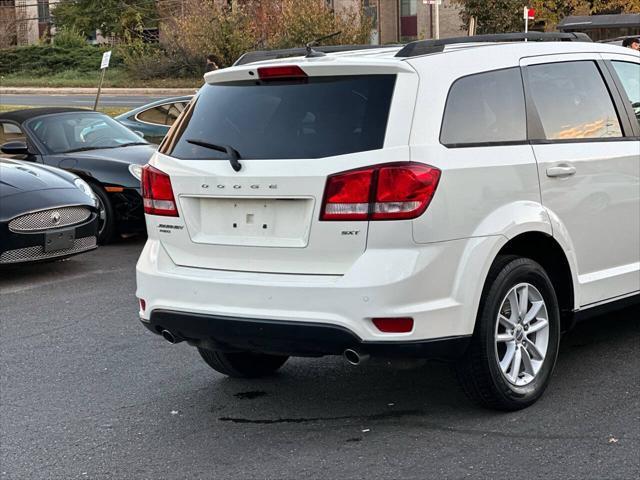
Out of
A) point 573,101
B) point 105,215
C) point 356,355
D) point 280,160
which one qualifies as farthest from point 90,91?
point 356,355

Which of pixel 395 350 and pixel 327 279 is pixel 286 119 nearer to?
pixel 327 279

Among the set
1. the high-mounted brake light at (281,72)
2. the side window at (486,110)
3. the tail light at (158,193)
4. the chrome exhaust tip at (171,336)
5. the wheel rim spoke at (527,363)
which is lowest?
the wheel rim spoke at (527,363)

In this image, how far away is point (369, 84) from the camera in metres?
4.61

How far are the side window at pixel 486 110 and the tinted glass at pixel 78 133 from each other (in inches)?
294

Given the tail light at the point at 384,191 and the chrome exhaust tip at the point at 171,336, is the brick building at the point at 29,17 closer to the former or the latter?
the chrome exhaust tip at the point at 171,336

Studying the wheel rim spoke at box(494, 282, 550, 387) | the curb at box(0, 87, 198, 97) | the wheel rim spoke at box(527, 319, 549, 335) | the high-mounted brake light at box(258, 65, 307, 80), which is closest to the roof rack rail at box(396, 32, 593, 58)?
the high-mounted brake light at box(258, 65, 307, 80)

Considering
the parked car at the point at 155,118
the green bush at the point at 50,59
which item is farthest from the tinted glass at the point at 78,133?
the green bush at the point at 50,59

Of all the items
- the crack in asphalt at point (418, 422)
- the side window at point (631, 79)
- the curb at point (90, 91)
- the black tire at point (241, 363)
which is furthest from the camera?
the curb at point (90, 91)

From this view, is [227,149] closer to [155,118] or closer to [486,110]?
[486,110]

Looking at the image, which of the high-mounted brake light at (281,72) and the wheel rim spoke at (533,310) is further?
the wheel rim spoke at (533,310)

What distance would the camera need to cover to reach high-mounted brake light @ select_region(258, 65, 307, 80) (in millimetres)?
4750

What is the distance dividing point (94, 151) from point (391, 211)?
25.3 ft

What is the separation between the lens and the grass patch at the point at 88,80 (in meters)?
42.9

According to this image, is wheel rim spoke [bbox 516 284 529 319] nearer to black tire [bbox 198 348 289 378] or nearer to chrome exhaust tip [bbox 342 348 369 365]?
chrome exhaust tip [bbox 342 348 369 365]
